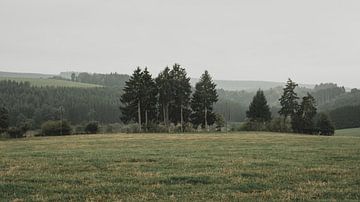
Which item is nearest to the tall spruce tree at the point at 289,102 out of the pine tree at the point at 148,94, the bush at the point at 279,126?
the bush at the point at 279,126

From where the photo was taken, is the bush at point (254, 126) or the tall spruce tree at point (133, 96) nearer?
the tall spruce tree at point (133, 96)

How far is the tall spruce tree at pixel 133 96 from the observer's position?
81.9 m

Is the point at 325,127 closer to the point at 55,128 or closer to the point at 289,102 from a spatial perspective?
the point at 289,102

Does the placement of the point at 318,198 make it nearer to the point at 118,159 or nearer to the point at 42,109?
the point at 118,159

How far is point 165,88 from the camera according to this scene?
85.0 m

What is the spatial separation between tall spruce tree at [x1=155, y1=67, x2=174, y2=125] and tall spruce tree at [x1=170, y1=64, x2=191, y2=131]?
2.80 feet

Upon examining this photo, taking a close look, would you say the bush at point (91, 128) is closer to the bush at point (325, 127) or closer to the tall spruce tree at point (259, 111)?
the tall spruce tree at point (259, 111)

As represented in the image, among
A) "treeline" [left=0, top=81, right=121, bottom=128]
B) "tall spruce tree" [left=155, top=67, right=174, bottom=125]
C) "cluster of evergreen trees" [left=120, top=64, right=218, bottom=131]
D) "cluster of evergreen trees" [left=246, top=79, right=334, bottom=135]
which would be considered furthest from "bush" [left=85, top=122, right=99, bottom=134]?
"treeline" [left=0, top=81, right=121, bottom=128]

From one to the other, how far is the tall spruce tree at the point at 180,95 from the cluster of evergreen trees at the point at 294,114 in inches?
642

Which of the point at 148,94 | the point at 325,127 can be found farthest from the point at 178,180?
the point at 325,127

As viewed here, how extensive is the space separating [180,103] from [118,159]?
6436cm

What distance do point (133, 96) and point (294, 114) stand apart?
37.9 meters

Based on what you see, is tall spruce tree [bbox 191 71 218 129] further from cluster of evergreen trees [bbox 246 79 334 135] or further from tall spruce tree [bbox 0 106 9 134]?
tall spruce tree [bbox 0 106 9 134]

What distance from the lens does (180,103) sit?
86.8 metres
